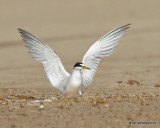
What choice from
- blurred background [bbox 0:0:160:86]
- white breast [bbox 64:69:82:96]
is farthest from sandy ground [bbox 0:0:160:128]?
white breast [bbox 64:69:82:96]

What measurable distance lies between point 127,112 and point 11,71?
845cm

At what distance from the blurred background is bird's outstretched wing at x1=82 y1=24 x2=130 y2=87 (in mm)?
3134

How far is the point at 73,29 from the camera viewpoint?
1077 inches

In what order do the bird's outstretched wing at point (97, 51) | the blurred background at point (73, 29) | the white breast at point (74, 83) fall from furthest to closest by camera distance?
the blurred background at point (73, 29), the bird's outstretched wing at point (97, 51), the white breast at point (74, 83)

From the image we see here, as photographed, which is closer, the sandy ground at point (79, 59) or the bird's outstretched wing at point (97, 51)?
the sandy ground at point (79, 59)

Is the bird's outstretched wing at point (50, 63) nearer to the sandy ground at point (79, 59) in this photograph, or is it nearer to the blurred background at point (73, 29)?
the sandy ground at point (79, 59)

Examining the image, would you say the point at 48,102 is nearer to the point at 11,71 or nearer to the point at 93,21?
the point at 11,71

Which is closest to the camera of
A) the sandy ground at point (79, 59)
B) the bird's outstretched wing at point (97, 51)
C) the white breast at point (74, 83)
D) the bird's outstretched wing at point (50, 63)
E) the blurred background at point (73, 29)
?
the sandy ground at point (79, 59)

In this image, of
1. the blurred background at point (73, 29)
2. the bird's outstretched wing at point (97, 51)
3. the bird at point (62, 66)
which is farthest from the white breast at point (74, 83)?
the blurred background at point (73, 29)

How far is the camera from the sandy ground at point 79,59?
27.4ft

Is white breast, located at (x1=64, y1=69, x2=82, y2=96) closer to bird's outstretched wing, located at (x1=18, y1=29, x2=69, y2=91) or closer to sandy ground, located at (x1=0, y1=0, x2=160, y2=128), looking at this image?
sandy ground, located at (x1=0, y1=0, x2=160, y2=128)

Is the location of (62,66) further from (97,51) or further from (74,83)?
(97,51)

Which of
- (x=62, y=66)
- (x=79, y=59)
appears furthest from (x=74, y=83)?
(x=79, y=59)

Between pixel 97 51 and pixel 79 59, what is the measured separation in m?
8.33
